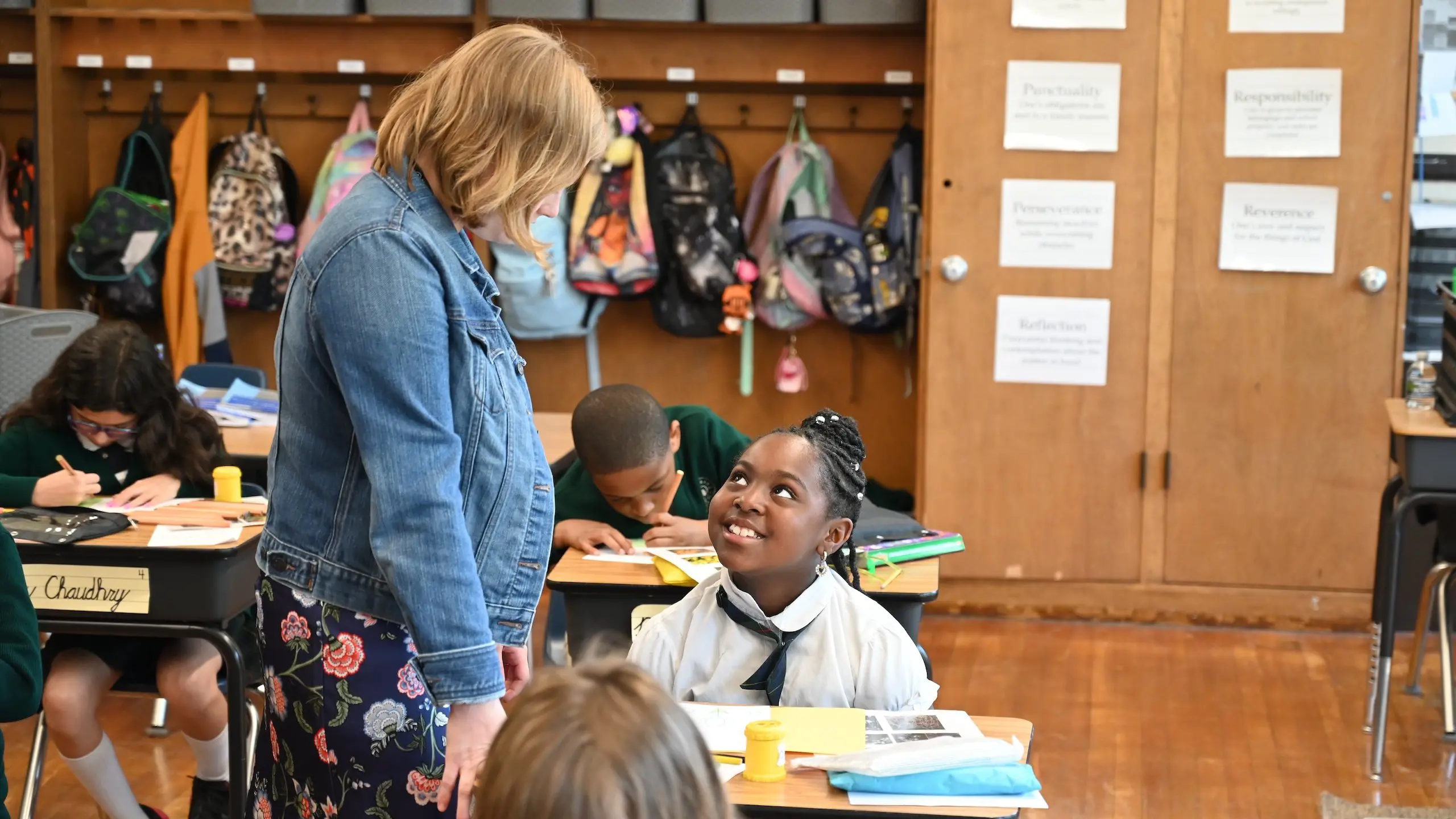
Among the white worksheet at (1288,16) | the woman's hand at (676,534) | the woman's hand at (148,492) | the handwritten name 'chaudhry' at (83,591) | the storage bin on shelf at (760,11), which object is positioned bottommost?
the handwritten name 'chaudhry' at (83,591)

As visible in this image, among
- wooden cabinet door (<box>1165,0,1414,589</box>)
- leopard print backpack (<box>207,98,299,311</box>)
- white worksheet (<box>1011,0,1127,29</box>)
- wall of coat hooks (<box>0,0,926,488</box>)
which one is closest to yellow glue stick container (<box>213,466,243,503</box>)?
leopard print backpack (<box>207,98,299,311</box>)

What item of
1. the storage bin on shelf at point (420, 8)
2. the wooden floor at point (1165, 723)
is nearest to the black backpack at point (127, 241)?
the storage bin on shelf at point (420, 8)

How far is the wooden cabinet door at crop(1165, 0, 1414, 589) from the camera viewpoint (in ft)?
13.7

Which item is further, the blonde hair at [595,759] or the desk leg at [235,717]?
the desk leg at [235,717]

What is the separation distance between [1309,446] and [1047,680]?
1.17m

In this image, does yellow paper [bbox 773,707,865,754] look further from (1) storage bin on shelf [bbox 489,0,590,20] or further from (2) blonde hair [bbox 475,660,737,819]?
(1) storage bin on shelf [bbox 489,0,590,20]

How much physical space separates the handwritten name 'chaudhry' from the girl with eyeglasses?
0.22 metres

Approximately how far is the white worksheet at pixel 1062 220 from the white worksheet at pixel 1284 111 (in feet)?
1.36

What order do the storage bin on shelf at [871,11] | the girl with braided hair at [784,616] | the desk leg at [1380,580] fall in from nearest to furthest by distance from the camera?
the girl with braided hair at [784,616]
the desk leg at [1380,580]
the storage bin on shelf at [871,11]

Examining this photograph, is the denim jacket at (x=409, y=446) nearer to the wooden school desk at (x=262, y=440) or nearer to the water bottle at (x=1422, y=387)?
the wooden school desk at (x=262, y=440)

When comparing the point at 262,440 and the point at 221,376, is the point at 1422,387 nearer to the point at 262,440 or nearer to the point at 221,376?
the point at 262,440

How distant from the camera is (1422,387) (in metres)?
3.31

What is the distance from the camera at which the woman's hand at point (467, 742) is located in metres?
1.30

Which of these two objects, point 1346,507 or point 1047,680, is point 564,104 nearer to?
point 1047,680
